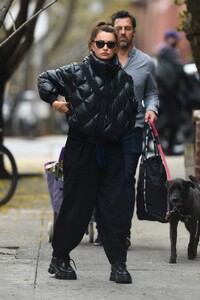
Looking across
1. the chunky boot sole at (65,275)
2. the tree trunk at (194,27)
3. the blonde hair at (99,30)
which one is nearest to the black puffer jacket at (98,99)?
the blonde hair at (99,30)

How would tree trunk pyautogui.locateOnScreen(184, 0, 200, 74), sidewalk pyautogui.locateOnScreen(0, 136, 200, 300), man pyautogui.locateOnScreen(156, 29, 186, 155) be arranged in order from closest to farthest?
sidewalk pyautogui.locateOnScreen(0, 136, 200, 300)
tree trunk pyautogui.locateOnScreen(184, 0, 200, 74)
man pyautogui.locateOnScreen(156, 29, 186, 155)

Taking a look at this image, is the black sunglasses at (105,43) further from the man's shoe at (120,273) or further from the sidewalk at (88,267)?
the sidewalk at (88,267)

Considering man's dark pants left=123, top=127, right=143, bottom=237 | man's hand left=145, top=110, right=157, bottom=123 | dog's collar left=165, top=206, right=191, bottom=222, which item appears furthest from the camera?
man's dark pants left=123, top=127, right=143, bottom=237

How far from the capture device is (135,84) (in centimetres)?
945

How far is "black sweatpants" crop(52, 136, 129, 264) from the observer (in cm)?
778

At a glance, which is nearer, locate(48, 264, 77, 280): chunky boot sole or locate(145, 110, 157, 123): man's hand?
locate(48, 264, 77, 280): chunky boot sole

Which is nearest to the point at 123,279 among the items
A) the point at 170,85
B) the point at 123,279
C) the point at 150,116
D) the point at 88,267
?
the point at 123,279

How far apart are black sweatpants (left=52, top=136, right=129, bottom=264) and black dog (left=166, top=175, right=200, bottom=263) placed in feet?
2.66

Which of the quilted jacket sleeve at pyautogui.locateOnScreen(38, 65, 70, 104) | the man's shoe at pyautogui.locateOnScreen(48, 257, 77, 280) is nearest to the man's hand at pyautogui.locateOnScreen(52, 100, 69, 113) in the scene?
the quilted jacket sleeve at pyautogui.locateOnScreen(38, 65, 70, 104)

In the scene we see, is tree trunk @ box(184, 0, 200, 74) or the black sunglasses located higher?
tree trunk @ box(184, 0, 200, 74)

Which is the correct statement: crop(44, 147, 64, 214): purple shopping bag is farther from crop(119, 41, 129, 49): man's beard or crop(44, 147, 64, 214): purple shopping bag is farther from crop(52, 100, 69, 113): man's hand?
crop(52, 100, 69, 113): man's hand

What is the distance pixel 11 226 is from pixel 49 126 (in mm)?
28653

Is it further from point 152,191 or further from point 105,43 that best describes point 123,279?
point 105,43

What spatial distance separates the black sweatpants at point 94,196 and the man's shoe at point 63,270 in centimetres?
14
